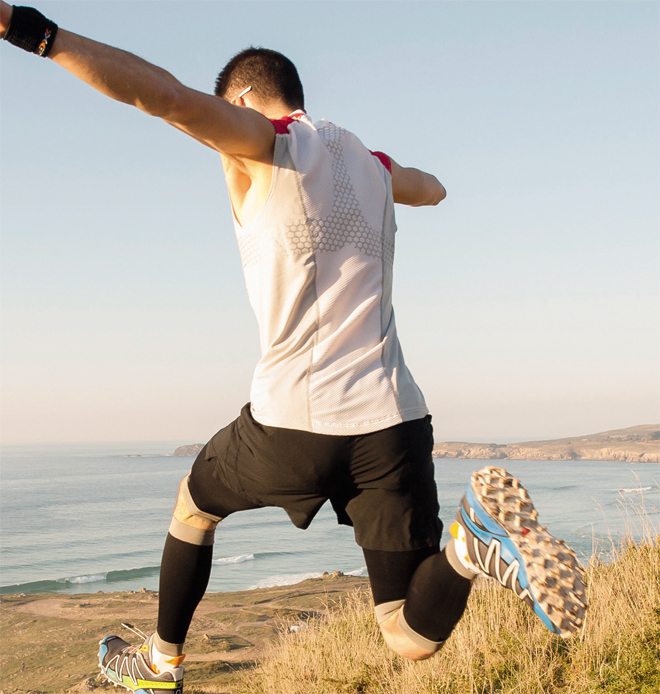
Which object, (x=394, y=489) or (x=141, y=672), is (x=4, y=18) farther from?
(x=141, y=672)

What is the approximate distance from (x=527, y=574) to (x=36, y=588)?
77.4 feet

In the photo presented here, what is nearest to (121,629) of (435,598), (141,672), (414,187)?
(141,672)

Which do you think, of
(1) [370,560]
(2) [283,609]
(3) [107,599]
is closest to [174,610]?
(1) [370,560]

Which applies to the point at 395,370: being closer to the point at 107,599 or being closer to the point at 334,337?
the point at 334,337

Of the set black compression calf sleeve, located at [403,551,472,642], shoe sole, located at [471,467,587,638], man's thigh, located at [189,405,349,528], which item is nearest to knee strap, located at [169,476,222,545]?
man's thigh, located at [189,405,349,528]

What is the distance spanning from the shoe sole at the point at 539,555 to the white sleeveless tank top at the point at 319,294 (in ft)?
1.40

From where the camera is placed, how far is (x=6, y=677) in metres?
7.27

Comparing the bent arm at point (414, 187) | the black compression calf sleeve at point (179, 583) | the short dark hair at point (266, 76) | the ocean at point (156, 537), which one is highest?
the short dark hair at point (266, 76)

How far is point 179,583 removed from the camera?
365 centimetres

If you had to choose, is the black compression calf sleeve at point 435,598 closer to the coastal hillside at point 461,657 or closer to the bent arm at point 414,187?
the coastal hillside at point 461,657

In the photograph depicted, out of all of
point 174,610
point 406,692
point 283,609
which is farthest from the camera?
point 283,609

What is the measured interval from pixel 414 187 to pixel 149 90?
4.80ft

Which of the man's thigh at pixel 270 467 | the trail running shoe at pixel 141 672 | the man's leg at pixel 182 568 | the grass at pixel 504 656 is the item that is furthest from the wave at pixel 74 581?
the man's thigh at pixel 270 467

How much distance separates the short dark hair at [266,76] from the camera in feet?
10.3
